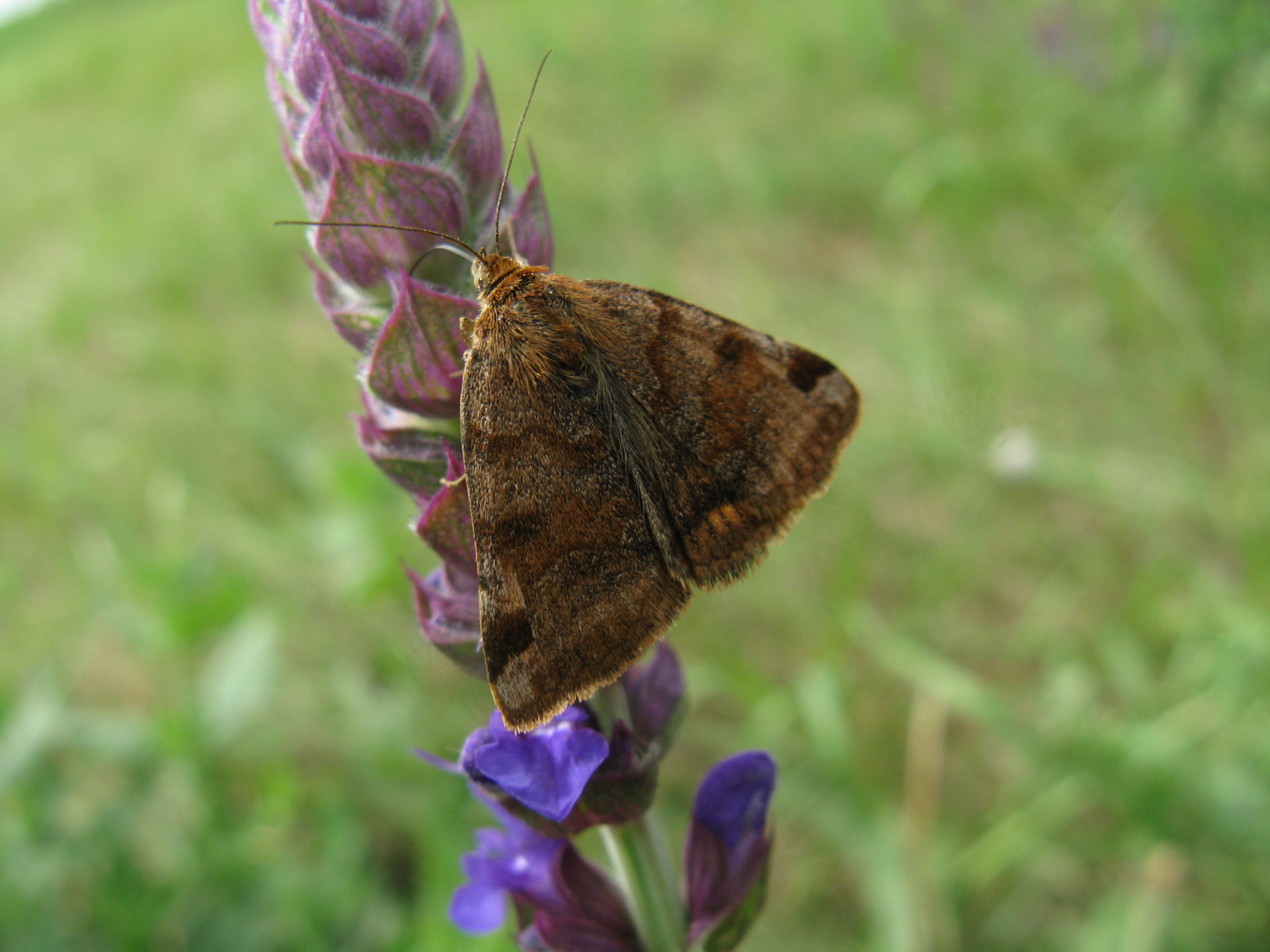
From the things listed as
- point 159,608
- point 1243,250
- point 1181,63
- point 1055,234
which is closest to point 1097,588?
point 1243,250

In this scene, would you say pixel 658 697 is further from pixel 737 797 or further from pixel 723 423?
pixel 723 423

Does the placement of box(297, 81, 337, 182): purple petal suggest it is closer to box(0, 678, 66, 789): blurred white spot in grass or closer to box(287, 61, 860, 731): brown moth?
box(287, 61, 860, 731): brown moth

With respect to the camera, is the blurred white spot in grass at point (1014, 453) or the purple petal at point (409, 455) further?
the blurred white spot in grass at point (1014, 453)

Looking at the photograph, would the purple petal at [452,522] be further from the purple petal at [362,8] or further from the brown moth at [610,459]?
the purple petal at [362,8]

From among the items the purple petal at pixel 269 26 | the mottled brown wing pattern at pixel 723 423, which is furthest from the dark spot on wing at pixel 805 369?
the purple petal at pixel 269 26

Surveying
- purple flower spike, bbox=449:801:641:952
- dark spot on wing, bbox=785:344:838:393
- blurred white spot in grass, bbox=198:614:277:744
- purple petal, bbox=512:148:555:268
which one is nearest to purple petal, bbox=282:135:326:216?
purple petal, bbox=512:148:555:268

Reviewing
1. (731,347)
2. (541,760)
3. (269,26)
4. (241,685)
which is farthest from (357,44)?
(241,685)

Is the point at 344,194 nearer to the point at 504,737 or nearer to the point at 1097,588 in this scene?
the point at 504,737
